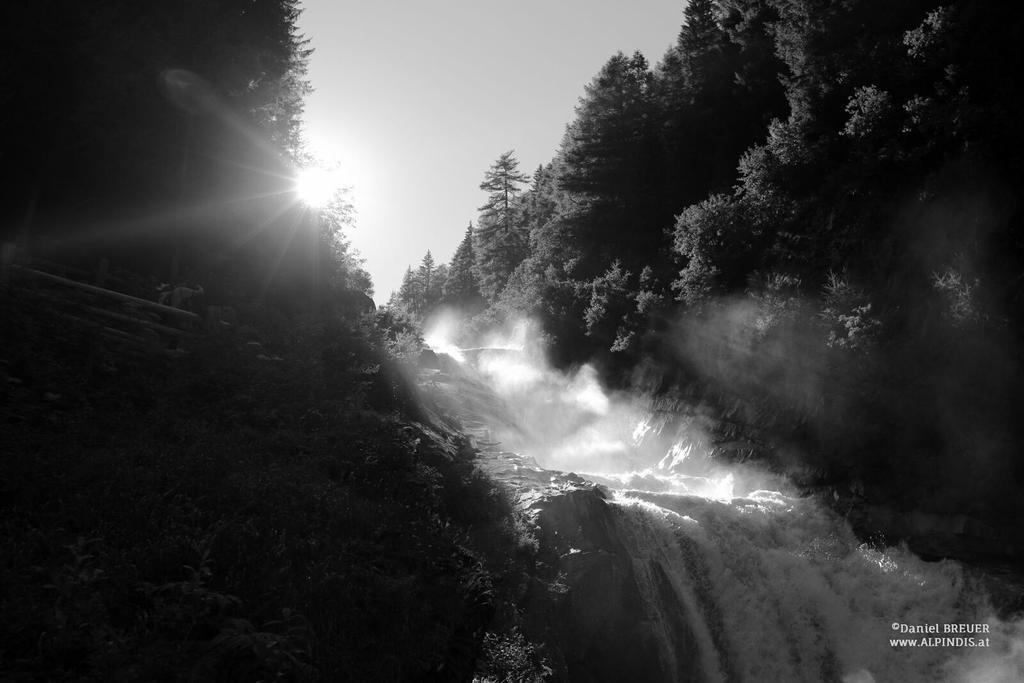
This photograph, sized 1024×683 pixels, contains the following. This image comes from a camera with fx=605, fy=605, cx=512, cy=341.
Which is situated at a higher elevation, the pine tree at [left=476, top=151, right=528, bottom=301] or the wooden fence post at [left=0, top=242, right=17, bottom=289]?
the pine tree at [left=476, top=151, right=528, bottom=301]

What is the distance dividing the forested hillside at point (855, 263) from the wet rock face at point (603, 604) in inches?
374

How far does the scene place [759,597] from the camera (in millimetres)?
17297

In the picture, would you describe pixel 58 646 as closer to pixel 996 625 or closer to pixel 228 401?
pixel 228 401

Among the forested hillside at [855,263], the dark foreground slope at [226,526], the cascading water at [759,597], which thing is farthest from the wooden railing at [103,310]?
the forested hillside at [855,263]

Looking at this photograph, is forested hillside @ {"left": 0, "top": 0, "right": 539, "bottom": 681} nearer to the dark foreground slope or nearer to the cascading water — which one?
the dark foreground slope

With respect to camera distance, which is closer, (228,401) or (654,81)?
(228,401)

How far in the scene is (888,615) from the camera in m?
17.9

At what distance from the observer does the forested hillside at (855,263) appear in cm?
1852

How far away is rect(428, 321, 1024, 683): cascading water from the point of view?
1483 centimetres

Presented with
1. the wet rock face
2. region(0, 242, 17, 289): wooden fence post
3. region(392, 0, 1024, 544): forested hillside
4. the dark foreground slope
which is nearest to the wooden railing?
region(0, 242, 17, 289): wooden fence post

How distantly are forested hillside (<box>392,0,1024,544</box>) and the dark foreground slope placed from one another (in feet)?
44.5

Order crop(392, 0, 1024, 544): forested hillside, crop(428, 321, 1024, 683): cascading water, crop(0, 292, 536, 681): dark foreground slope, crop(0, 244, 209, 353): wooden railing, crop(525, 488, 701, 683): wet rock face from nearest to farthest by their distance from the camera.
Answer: crop(0, 292, 536, 681): dark foreground slope → crop(0, 244, 209, 353): wooden railing → crop(525, 488, 701, 683): wet rock face → crop(428, 321, 1024, 683): cascading water → crop(392, 0, 1024, 544): forested hillside

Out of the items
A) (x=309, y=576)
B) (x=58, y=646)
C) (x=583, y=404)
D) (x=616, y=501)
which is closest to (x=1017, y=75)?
(x=616, y=501)

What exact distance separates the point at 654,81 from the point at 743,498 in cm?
2842
